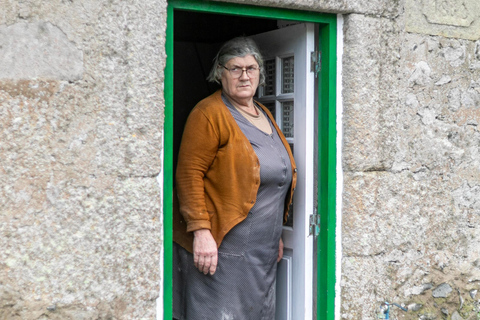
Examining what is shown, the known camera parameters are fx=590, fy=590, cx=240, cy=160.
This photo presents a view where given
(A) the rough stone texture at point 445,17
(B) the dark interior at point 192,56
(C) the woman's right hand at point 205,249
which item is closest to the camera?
(C) the woman's right hand at point 205,249

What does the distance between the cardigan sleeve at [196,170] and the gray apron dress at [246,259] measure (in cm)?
20

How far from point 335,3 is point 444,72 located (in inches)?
33.1

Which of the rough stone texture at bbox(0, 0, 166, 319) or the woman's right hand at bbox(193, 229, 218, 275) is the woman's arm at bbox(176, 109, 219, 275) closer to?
the woman's right hand at bbox(193, 229, 218, 275)

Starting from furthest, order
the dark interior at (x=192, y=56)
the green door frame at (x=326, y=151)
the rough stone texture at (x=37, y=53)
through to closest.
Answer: the dark interior at (x=192, y=56)
the green door frame at (x=326, y=151)
the rough stone texture at (x=37, y=53)

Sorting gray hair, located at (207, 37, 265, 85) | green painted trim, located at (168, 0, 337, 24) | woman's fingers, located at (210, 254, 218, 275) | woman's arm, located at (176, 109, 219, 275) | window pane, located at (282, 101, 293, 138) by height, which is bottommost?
woman's fingers, located at (210, 254, 218, 275)

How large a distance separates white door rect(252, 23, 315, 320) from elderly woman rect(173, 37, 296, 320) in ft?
0.37

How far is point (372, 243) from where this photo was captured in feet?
10.7

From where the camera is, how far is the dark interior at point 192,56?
189 inches

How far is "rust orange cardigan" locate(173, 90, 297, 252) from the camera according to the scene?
9.59ft

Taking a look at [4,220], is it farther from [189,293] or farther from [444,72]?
[444,72]

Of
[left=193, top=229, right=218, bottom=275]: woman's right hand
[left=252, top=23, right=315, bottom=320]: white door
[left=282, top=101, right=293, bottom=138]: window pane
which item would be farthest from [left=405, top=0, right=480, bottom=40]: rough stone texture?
[left=193, top=229, right=218, bottom=275]: woman's right hand

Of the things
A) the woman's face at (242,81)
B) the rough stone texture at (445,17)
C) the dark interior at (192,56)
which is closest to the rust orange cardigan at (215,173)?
the woman's face at (242,81)

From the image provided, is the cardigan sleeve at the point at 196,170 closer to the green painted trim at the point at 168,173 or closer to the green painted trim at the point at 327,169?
the green painted trim at the point at 168,173

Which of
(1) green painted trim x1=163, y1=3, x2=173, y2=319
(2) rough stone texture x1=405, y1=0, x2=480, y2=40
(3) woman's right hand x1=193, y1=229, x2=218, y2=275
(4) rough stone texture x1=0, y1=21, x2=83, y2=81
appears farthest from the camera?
(2) rough stone texture x1=405, y1=0, x2=480, y2=40
